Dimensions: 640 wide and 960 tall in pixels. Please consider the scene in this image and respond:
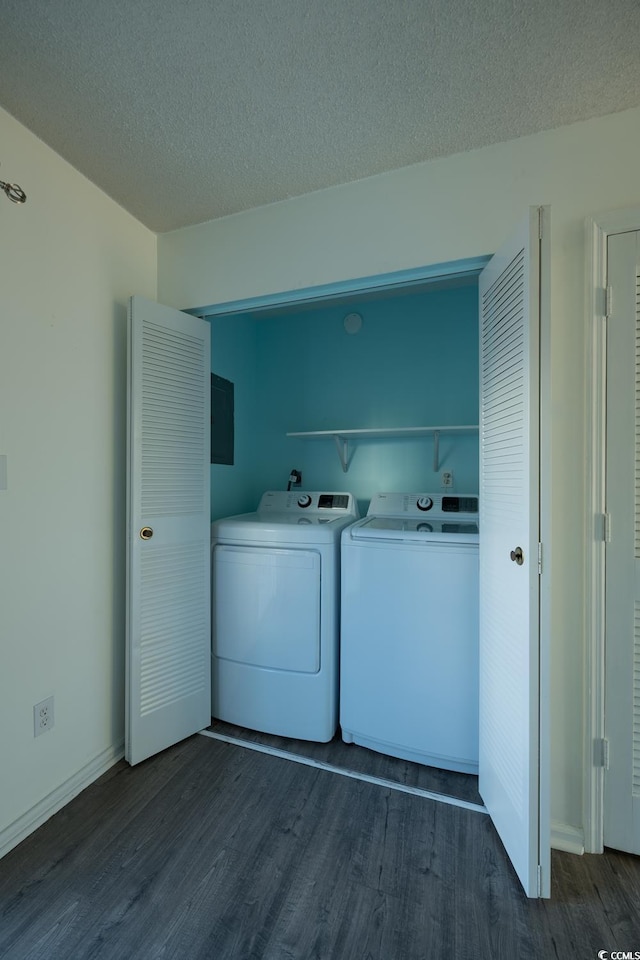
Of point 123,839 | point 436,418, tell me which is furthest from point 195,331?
point 123,839

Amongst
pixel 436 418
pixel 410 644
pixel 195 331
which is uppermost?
pixel 195 331

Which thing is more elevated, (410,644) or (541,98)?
(541,98)

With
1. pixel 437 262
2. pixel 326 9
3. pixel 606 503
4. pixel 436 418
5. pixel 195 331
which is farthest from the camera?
pixel 436 418

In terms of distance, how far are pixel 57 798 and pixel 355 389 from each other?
100 inches

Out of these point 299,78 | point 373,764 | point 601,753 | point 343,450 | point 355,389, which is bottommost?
point 373,764

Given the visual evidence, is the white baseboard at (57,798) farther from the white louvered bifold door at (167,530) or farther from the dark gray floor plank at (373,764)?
the dark gray floor plank at (373,764)

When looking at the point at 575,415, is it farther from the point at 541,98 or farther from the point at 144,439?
the point at 144,439

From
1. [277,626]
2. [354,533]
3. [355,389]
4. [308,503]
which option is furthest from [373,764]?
[355,389]

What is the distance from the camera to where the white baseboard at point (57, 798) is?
4.33ft

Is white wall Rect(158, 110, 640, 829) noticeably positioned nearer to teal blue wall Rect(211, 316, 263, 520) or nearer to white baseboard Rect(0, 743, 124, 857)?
teal blue wall Rect(211, 316, 263, 520)

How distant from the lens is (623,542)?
1295 millimetres

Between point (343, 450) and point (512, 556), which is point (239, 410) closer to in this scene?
point (343, 450)

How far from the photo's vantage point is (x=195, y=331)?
1.97 m

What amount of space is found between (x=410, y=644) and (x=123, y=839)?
124 cm
